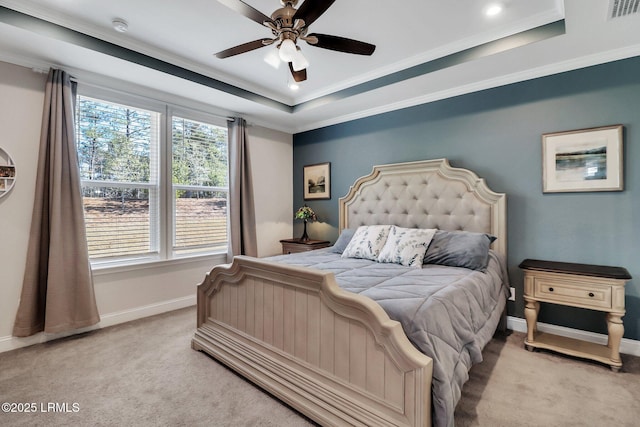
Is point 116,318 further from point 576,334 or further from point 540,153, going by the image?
point 540,153

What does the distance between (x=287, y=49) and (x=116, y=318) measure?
10.0ft

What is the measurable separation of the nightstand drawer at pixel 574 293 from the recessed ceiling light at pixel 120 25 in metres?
3.83

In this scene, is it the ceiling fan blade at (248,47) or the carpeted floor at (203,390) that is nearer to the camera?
the carpeted floor at (203,390)

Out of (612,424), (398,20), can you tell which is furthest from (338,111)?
(612,424)

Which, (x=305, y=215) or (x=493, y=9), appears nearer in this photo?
(x=493, y=9)

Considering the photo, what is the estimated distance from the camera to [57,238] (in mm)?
2568

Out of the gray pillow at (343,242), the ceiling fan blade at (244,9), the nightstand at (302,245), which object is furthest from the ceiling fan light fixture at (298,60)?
the nightstand at (302,245)

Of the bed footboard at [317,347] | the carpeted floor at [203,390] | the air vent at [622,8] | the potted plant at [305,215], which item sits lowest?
the carpeted floor at [203,390]

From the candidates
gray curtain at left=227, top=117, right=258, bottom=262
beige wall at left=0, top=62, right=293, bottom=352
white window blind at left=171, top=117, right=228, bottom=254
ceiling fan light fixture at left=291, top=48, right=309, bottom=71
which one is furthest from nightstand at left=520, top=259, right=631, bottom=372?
white window blind at left=171, top=117, right=228, bottom=254

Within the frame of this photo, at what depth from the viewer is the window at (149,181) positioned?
117 inches

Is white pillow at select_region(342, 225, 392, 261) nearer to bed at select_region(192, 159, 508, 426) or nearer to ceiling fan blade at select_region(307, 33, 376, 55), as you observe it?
bed at select_region(192, 159, 508, 426)

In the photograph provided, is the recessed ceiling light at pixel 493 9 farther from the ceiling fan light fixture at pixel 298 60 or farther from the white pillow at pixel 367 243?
the white pillow at pixel 367 243

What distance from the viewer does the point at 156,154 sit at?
11.1ft

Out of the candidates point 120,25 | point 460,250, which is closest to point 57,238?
point 120,25
